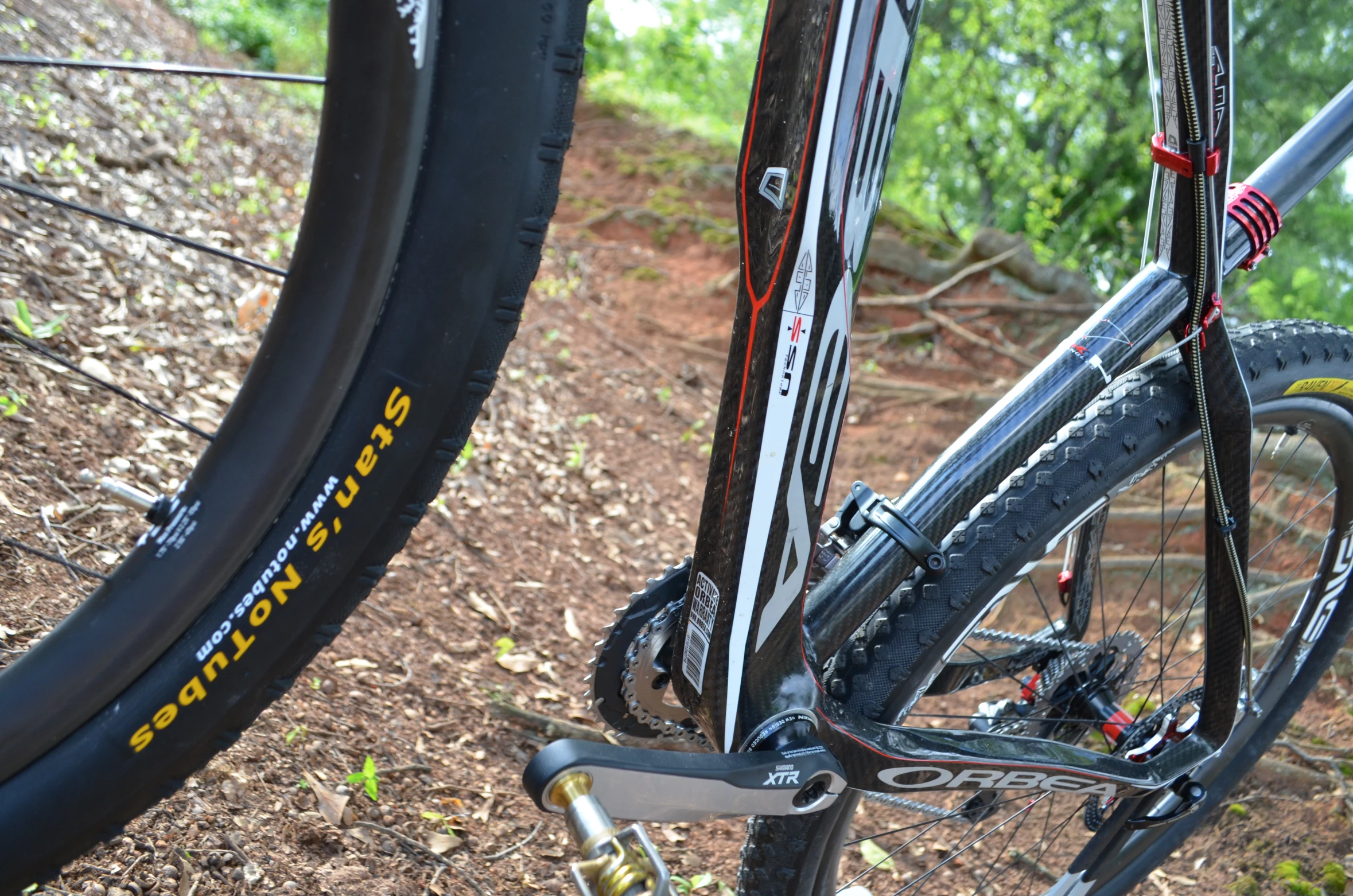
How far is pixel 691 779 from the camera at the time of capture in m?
0.94

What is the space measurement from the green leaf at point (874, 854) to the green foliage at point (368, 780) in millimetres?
949

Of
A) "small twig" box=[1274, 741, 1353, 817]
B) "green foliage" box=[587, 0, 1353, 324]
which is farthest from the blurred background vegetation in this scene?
"small twig" box=[1274, 741, 1353, 817]

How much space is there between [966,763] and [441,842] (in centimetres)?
88

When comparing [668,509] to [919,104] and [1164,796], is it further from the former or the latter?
[919,104]

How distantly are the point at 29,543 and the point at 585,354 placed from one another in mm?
3088

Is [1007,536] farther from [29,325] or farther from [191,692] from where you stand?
[29,325]

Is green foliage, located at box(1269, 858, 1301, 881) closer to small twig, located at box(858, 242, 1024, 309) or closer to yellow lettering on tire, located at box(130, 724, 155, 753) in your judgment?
yellow lettering on tire, located at box(130, 724, 155, 753)

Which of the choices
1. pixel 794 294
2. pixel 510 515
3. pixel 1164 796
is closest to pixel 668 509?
pixel 510 515

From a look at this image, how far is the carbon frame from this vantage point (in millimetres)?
902

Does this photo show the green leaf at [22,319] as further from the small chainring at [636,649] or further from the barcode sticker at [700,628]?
the barcode sticker at [700,628]

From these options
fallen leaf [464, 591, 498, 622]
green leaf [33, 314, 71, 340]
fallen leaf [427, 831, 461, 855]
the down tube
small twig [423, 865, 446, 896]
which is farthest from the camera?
fallen leaf [464, 591, 498, 622]

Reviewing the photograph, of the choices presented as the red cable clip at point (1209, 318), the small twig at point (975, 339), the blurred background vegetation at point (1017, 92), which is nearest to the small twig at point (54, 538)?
the red cable clip at point (1209, 318)

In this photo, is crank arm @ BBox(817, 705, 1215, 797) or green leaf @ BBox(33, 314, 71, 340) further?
green leaf @ BBox(33, 314, 71, 340)

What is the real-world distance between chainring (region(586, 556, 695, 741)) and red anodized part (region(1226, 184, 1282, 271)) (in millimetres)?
879
